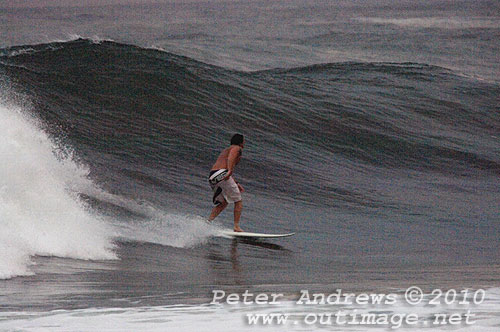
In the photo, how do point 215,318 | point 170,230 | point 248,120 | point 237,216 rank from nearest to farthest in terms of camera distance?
point 215,318 < point 170,230 < point 237,216 < point 248,120

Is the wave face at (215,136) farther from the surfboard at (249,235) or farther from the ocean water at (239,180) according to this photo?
the surfboard at (249,235)

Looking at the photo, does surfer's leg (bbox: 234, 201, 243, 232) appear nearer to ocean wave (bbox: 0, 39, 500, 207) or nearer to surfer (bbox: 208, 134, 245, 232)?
surfer (bbox: 208, 134, 245, 232)

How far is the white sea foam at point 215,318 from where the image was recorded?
4703 mm

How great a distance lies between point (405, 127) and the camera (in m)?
17.5

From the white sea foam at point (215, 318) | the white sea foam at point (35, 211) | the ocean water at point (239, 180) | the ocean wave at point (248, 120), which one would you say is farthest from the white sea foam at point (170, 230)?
the white sea foam at point (215, 318)

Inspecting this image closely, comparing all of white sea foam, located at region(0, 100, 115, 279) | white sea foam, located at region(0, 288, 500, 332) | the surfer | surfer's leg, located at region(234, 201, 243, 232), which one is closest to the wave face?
white sea foam, located at region(0, 100, 115, 279)

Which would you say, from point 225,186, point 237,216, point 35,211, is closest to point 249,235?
point 237,216

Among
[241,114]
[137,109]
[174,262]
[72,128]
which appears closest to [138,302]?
[174,262]

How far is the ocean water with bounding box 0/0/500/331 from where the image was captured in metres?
5.66

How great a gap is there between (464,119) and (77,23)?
3311cm

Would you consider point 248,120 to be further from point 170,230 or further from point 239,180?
point 170,230

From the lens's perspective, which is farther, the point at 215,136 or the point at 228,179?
the point at 215,136

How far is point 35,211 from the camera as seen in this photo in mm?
7906

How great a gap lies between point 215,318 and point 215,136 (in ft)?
33.3
